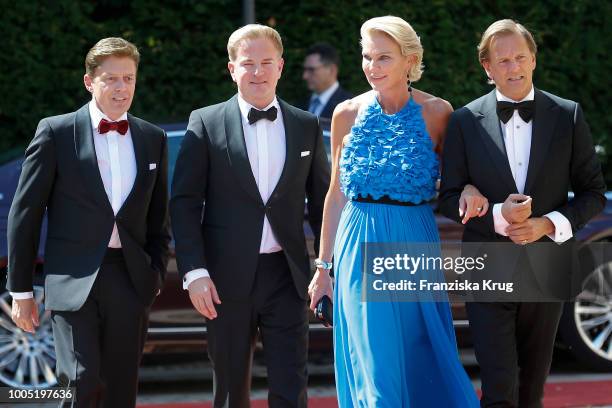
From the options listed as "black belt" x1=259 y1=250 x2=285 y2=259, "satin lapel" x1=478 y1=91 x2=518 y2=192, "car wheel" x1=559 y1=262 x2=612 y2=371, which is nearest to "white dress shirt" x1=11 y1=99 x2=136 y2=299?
"black belt" x1=259 y1=250 x2=285 y2=259

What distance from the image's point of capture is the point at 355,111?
17.1 ft

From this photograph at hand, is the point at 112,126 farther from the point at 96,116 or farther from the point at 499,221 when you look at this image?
the point at 499,221

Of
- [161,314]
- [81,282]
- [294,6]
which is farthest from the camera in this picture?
[294,6]

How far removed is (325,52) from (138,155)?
15.6ft

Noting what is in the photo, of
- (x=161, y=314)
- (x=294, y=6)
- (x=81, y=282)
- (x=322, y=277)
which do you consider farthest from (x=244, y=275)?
(x=294, y=6)

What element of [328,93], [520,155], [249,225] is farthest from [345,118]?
[328,93]

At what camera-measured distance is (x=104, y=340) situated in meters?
5.04

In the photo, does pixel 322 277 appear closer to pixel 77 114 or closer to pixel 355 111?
pixel 355 111

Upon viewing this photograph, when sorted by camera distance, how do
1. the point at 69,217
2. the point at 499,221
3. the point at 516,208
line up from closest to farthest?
the point at 516,208 < the point at 499,221 < the point at 69,217

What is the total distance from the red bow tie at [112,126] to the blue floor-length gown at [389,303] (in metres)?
0.97

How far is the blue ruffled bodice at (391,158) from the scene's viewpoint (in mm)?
4969

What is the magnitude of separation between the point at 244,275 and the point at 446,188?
3.14ft

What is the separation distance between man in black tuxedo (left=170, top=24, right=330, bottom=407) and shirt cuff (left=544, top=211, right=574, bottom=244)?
110 centimetres

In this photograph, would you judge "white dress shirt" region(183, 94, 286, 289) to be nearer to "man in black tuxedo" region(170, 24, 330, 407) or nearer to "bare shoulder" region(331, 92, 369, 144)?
"man in black tuxedo" region(170, 24, 330, 407)
